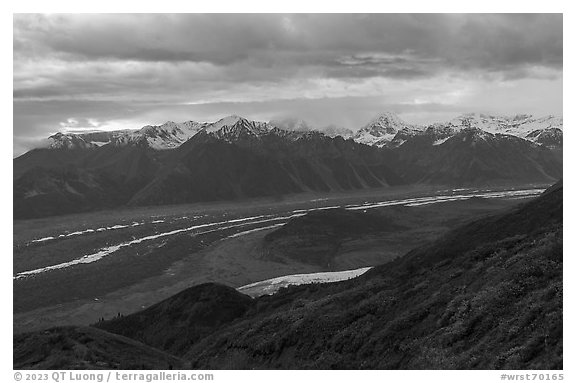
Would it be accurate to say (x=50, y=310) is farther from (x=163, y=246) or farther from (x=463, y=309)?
(x=463, y=309)

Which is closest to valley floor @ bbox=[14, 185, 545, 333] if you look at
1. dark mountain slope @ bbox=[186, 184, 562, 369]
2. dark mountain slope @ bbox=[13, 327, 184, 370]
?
dark mountain slope @ bbox=[13, 327, 184, 370]

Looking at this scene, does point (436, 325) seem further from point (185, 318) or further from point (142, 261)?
point (142, 261)

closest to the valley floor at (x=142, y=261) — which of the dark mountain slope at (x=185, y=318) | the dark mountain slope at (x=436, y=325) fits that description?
the dark mountain slope at (x=185, y=318)

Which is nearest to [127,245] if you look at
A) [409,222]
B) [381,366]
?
[409,222]

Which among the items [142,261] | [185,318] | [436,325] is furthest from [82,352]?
[142,261]

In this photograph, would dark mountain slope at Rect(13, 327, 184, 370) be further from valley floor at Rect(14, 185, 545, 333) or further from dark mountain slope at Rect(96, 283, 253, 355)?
valley floor at Rect(14, 185, 545, 333)

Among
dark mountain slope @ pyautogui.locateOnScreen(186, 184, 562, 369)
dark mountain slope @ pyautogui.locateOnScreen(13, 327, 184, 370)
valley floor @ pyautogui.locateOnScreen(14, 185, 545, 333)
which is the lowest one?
valley floor @ pyautogui.locateOnScreen(14, 185, 545, 333)

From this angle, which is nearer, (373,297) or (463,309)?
(463,309)
